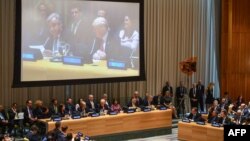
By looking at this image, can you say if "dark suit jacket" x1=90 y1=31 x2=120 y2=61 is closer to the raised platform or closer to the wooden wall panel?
the raised platform

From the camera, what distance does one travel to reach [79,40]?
17.0m

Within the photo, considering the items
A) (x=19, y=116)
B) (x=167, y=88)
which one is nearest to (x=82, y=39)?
(x=19, y=116)

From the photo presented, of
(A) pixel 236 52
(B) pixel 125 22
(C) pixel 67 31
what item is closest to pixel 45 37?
(C) pixel 67 31

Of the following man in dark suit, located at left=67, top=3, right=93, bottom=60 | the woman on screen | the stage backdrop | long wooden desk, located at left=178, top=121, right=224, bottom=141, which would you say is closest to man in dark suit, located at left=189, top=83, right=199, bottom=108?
the stage backdrop

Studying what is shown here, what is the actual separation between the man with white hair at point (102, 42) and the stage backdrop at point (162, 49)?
4.83 ft

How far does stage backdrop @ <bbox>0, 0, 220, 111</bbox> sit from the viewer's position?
1625 centimetres

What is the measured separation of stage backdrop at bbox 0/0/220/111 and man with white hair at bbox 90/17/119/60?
1.47 m

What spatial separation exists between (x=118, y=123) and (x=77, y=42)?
11.0 ft

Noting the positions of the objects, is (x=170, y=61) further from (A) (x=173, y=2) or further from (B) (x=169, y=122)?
(B) (x=169, y=122)

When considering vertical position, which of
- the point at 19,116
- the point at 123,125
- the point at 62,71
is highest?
the point at 62,71

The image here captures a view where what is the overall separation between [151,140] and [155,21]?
6080 mm

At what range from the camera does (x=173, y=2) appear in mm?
20766

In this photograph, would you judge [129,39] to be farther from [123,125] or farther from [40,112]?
[40,112]

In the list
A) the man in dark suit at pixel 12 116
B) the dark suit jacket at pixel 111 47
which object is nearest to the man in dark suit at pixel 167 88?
the dark suit jacket at pixel 111 47
